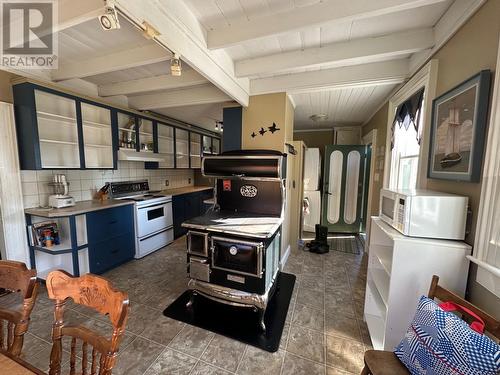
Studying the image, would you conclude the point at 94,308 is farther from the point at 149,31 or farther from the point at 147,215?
the point at 147,215

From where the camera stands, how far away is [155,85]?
252 centimetres

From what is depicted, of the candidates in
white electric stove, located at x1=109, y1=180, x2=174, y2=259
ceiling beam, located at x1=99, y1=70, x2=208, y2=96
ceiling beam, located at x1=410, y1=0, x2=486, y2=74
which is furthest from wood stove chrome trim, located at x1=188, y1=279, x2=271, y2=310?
ceiling beam, located at x1=410, y1=0, x2=486, y2=74

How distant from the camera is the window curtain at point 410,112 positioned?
203 centimetres

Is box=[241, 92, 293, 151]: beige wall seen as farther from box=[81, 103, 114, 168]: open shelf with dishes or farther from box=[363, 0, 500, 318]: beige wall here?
box=[81, 103, 114, 168]: open shelf with dishes

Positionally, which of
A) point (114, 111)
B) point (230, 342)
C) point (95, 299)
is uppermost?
point (114, 111)

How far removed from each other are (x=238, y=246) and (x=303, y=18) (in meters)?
1.79

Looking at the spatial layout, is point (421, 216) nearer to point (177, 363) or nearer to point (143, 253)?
point (177, 363)

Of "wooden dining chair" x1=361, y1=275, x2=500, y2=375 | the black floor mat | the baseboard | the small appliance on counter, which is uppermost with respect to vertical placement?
the small appliance on counter

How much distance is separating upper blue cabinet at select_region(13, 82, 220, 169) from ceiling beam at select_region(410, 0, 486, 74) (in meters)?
3.62

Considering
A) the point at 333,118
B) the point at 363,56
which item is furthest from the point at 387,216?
the point at 333,118

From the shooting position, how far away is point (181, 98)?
A: 2.95 m

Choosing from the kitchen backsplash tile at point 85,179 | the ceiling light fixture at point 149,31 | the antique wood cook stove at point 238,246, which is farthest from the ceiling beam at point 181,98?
the ceiling light fixture at point 149,31

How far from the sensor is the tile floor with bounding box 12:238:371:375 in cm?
148

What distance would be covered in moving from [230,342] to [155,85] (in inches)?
111
